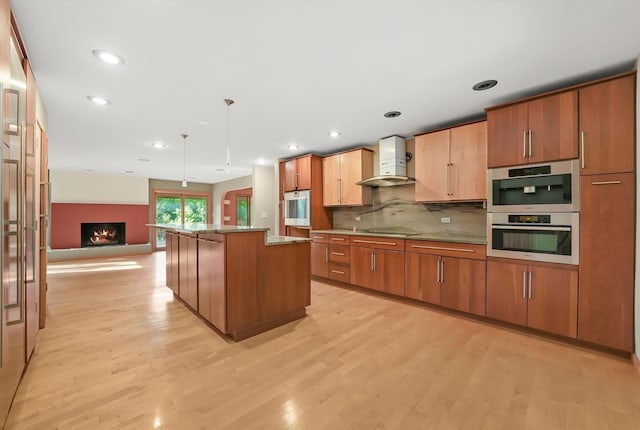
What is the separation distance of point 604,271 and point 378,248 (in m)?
2.16

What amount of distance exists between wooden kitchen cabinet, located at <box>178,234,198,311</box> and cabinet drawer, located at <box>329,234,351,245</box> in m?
2.09

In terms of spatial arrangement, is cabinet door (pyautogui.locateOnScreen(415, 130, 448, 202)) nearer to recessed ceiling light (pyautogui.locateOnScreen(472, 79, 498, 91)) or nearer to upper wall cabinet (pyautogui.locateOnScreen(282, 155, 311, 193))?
recessed ceiling light (pyautogui.locateOnScreen(472, 79, 498, 91))

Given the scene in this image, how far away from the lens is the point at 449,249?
309 cm

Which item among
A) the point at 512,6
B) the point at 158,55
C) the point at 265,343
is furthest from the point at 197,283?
the point at 512,6

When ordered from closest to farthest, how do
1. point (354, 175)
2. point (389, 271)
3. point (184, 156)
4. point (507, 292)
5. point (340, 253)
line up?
point (507, 292) < point (389, 271) < point (340, 253) < point (354, 175) < point (184, 156)

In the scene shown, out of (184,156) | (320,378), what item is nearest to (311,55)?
(320,378)

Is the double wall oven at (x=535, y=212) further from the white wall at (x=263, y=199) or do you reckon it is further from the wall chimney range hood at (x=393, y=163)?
the white wall at (x=263, y=199)

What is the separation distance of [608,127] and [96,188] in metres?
10.3

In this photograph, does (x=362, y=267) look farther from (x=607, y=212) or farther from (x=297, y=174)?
(x=607, y=212)

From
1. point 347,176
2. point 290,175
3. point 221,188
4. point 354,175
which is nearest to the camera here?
point 354,175

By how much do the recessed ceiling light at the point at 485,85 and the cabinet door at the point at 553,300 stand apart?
5.70 feet

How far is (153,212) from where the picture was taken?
8.66 m

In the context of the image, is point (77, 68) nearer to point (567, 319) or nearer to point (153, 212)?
point (567, 319)

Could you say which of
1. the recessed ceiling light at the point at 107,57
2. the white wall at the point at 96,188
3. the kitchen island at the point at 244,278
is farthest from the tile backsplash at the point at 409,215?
the white wall at the point at 96,188
